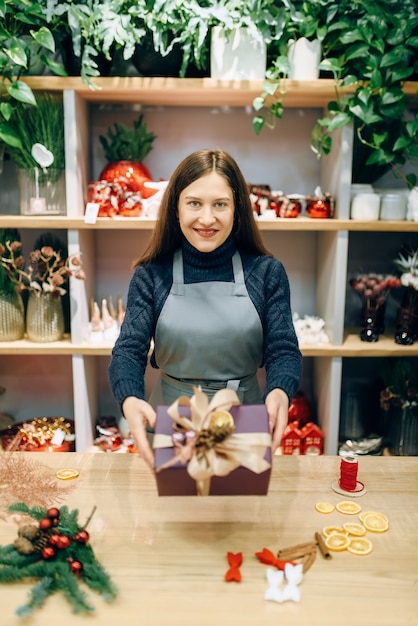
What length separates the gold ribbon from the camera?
0.98 meters

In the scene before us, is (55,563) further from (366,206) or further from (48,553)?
(366,206)

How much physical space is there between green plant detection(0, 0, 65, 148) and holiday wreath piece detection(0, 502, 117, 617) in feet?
4.99

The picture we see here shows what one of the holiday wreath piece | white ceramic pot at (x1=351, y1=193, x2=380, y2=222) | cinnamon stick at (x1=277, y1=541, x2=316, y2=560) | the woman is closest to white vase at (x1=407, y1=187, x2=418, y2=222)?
white ceramic pot at (x1=351, y1=193, x2=380, y2=222)

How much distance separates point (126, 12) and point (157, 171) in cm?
70

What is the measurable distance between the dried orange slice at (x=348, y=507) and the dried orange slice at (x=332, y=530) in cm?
6

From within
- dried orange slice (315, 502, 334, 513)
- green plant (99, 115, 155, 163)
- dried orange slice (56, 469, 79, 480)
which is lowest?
dried orange slice (315, 502, 334, 513)

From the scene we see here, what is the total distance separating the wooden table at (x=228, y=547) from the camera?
3.10 feet

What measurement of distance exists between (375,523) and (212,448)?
A: 1.39ft

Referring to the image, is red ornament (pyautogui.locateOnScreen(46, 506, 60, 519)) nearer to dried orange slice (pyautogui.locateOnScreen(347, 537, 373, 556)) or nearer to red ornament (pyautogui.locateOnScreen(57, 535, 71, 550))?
red ornament (pyautogui.locateOnScreen(57, 535, 71, 550))

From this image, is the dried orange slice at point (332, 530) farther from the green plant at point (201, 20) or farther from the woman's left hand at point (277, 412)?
the green plant at point (201, 20)

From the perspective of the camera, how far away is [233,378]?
5.60ft

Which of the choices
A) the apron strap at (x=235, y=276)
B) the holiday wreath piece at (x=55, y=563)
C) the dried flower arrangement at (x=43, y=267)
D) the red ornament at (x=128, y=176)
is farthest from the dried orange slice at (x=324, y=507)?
the red ornament at (x=128, y=176)

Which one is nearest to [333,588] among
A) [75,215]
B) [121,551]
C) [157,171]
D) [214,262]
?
[121,551]

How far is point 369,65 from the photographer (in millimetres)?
2107
